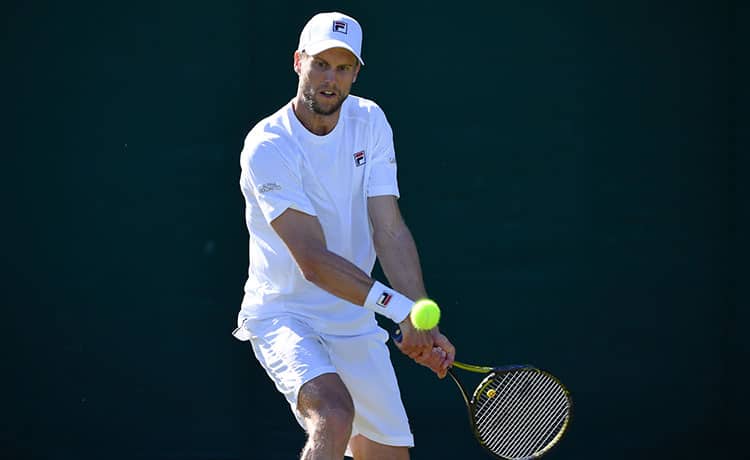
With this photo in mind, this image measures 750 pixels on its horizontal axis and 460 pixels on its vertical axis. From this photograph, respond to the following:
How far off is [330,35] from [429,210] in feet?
5.32

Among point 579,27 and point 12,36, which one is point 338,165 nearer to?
point 579,27

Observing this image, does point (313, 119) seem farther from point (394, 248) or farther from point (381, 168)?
point (394, 248)

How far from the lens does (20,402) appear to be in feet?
20.0

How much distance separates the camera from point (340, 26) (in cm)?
457

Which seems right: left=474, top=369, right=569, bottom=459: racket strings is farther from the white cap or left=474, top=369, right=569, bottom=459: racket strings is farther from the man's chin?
the white cap

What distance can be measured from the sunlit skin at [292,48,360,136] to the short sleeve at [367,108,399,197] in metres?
0.25

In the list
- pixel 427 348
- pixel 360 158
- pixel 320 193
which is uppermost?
pixel 360 158

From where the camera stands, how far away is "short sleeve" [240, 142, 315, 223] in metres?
4.48

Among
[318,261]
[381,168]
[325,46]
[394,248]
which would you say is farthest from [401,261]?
[325,46]

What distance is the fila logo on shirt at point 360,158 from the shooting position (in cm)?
478

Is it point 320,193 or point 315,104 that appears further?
point 320,193

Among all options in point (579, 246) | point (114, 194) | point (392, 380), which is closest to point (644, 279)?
point (579, 246)

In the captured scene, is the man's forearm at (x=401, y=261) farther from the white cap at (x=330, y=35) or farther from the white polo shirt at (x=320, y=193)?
the white cap at (x=330, y=35)

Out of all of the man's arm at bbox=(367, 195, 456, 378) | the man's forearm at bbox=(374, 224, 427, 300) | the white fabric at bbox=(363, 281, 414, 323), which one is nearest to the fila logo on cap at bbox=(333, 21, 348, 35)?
the man's arm at bbox=(367, 195, 456, 378)
